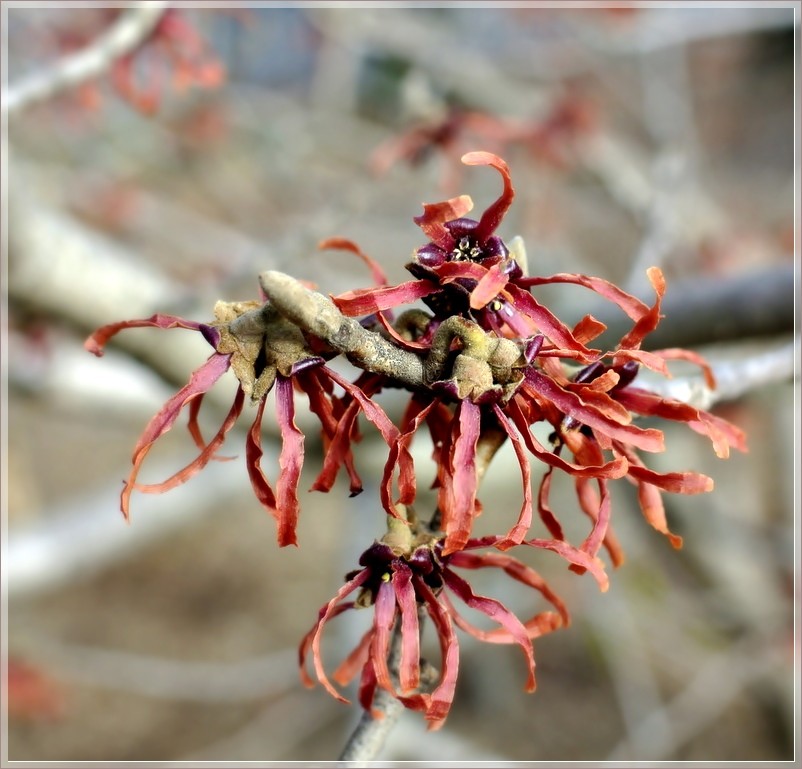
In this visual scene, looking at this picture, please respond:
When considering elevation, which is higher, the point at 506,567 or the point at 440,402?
the point at 440,402

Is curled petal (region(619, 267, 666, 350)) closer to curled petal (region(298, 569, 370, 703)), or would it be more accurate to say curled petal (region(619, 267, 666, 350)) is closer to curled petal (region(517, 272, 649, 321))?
curled petal (region(517, 272, 649, 321))

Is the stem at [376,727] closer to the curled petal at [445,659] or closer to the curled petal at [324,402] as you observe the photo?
the curled petal at [445,659]

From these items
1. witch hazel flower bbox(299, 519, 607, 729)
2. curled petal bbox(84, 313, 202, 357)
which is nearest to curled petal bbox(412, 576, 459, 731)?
witch hazel flower bbox(299, 519, 607, 729)

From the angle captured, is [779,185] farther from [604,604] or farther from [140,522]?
[140,522]

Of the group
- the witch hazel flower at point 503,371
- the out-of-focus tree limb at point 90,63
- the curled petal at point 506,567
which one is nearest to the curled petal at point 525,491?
the witch hazel flower at point 503,371

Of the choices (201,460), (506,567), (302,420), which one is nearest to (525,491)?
(506,567)

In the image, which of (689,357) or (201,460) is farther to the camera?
(689,357)

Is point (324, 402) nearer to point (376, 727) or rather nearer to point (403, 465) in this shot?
point (403, 465)
